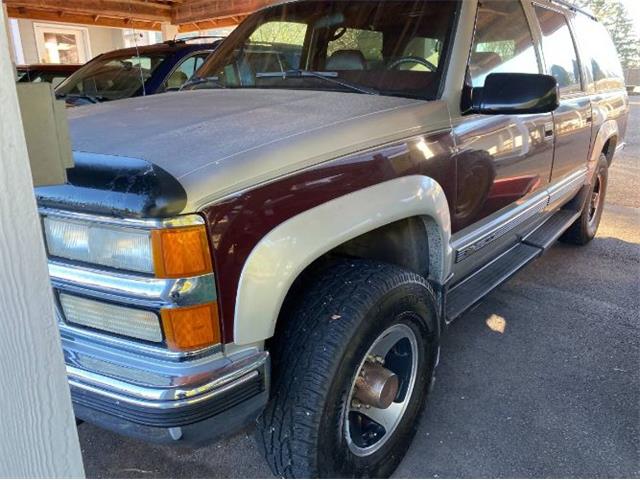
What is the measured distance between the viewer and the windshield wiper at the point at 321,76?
8.33 feet

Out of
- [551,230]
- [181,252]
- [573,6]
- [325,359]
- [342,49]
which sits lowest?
[551,230]

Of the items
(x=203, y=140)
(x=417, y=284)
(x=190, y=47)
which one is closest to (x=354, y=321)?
(x=417, y=284)

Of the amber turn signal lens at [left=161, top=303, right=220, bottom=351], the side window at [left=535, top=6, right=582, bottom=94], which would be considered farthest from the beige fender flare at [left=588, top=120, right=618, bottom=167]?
the amber turn signal lens at [left=161, top=303, right=220, bottom=351]

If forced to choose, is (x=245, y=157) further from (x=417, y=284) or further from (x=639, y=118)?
(x=639, y=118)

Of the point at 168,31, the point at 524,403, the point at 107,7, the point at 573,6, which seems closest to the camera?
the point at 524,403

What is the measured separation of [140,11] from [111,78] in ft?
15.7

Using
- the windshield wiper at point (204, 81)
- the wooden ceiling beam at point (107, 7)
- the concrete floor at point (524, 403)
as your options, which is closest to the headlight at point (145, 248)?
the concrete floor at point (524, 403)

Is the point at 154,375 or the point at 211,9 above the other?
the point at 211,9

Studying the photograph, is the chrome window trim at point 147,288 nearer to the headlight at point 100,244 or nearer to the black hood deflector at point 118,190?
the headlight at point 100,244

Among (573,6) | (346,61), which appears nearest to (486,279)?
(346,61)

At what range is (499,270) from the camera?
321cm

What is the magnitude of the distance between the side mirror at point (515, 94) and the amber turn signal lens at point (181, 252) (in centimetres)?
154

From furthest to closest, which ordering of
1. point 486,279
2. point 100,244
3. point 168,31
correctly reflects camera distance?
point 168,31, point 486,279, point 100,244

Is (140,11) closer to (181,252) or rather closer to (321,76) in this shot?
(321,76)
